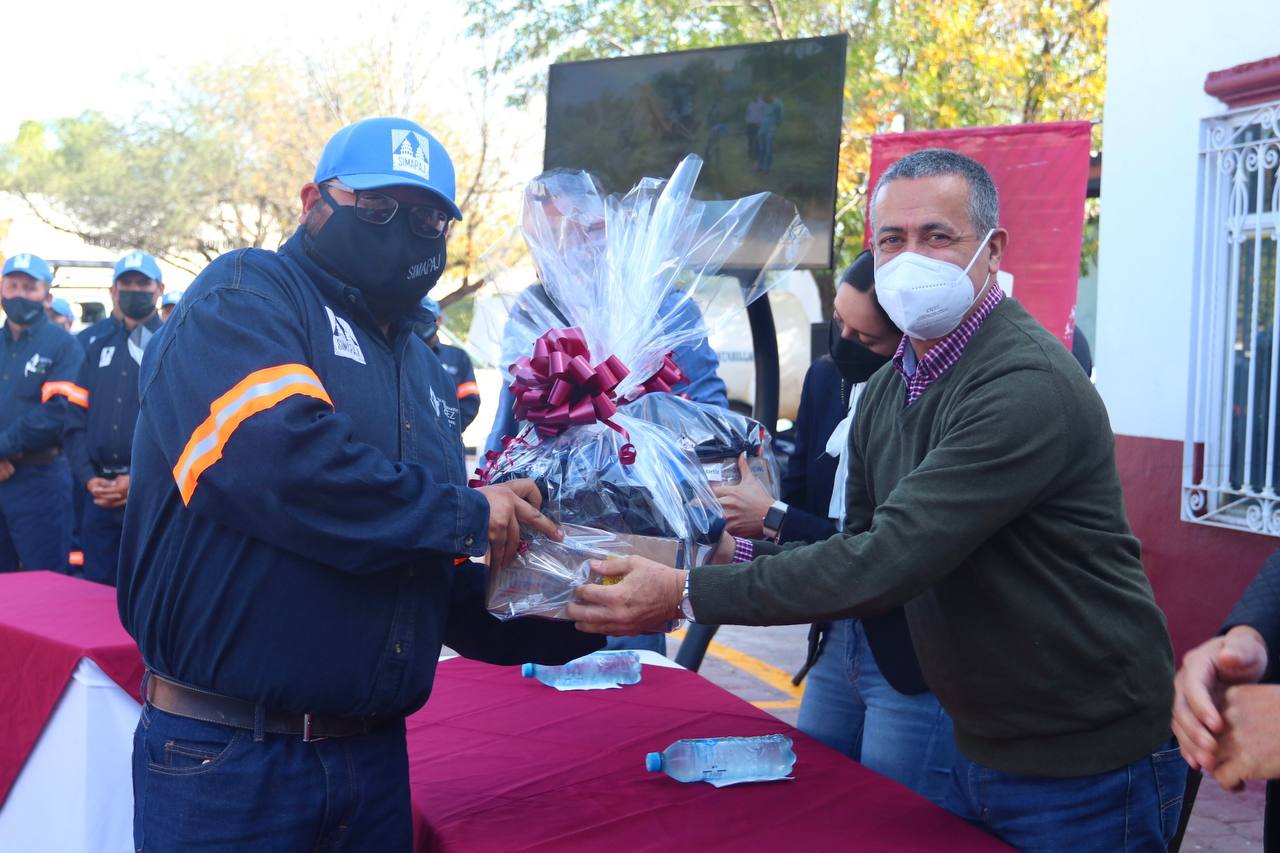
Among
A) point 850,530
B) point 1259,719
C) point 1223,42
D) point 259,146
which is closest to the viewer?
point 1259,719

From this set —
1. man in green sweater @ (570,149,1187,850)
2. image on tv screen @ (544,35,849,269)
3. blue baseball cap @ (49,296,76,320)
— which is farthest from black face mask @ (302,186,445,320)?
blue baseball cap @ (49,296,76,320)

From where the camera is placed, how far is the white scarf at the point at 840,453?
3324 mm

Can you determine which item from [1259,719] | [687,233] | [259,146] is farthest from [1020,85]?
[259,146]

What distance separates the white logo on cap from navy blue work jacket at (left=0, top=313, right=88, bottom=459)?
16.9 feet

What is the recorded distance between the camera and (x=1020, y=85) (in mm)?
14188

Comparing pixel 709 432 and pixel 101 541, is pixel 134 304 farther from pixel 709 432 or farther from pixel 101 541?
pixel 709 432

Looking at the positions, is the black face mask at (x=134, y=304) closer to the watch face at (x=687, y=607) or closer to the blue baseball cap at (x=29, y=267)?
the blue baseball cap at (x=29, y=267)

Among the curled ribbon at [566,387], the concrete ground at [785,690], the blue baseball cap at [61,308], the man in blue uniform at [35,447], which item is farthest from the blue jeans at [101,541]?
the blue baseball cap at [61,308]

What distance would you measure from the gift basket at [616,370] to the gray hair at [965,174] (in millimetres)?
581

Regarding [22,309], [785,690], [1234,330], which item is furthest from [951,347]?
[22,309]

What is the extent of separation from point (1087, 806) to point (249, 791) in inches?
60.7

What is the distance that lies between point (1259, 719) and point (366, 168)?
1.86 m

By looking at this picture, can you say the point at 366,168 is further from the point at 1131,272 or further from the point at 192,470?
the point at 1131,272

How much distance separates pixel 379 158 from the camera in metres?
2.41
